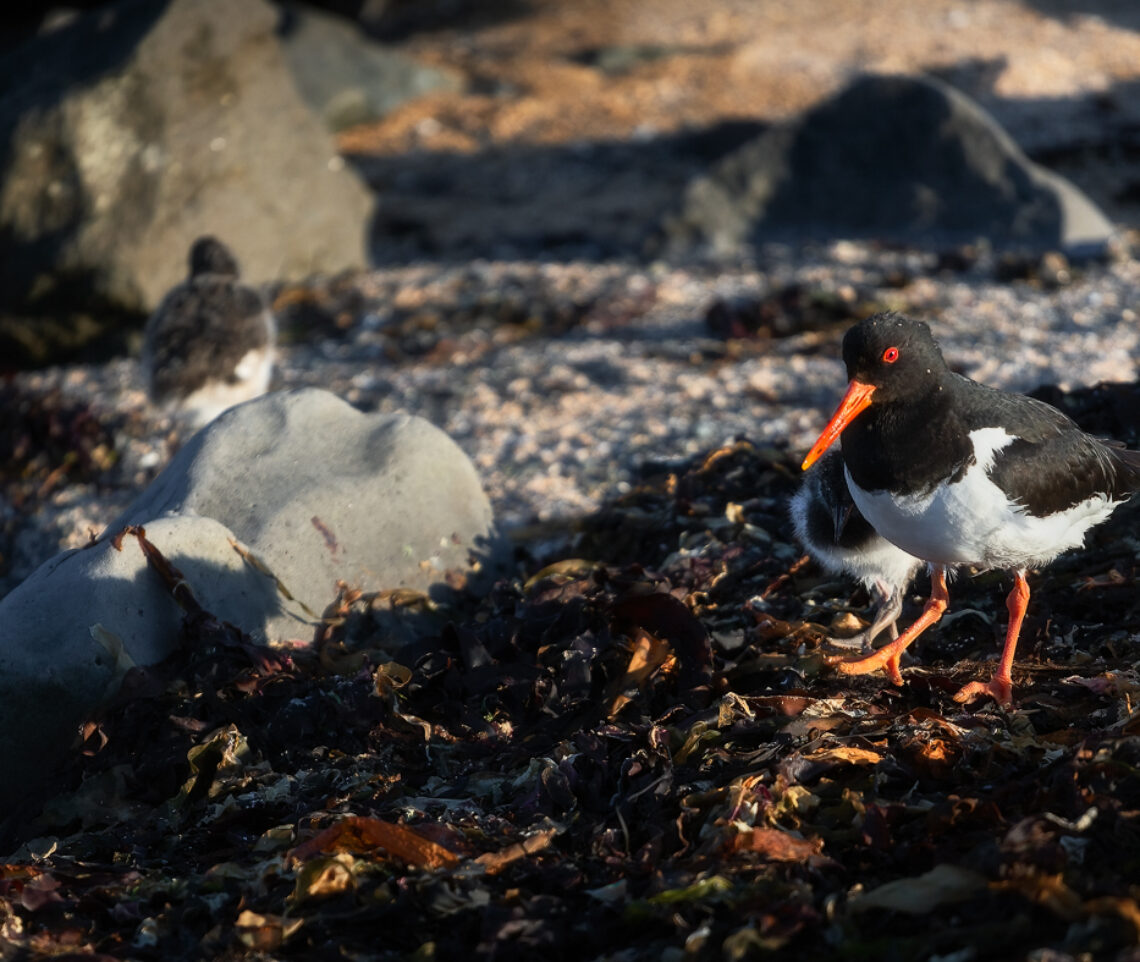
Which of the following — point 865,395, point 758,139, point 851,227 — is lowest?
point 851,227

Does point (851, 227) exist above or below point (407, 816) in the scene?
below

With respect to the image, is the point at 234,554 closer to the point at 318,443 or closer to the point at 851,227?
the point at 318,443

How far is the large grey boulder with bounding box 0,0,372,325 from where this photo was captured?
31.3ft

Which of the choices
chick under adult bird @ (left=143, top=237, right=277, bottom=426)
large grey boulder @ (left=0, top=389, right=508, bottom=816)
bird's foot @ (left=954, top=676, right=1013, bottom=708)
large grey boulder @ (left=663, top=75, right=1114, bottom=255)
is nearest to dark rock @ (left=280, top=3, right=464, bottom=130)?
large grey boulder @ (left=663, top=75, right=1114, bottom=255)

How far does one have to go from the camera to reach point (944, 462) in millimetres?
3959

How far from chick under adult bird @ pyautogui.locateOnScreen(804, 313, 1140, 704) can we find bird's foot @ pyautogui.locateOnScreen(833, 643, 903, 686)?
11.5 inches

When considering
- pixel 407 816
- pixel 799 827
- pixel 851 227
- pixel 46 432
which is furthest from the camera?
pixel 851 227

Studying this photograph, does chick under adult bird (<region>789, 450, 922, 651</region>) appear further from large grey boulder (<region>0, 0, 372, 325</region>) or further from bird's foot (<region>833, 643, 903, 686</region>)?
large grey boulder (<region>0, 0, 372, 325</region>)

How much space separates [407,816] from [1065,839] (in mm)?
1853

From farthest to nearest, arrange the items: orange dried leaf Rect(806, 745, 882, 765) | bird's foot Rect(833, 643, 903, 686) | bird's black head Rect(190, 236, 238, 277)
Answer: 1. bird's black head Rect(190, 236, 238, 277)
2. bird's foot Rect(833, 643, 903, 686)
3. orange dried leaf Rect(806, 745, 882, 765)

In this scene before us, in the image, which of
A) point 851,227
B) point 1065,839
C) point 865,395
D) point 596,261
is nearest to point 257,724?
point 865,395

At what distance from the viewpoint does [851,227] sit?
34.7ft

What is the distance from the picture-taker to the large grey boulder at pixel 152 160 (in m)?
9.55

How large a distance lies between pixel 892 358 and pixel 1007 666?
3.78 ft
